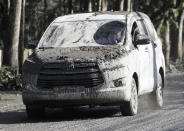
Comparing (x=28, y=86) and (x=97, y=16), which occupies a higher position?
(x=97, y=16)

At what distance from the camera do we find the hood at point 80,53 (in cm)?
1257

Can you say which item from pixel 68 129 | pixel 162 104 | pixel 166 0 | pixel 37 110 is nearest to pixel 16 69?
pixel 162 104

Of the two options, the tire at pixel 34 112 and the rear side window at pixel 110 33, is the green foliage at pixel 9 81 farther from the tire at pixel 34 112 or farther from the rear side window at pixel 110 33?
the tire at pixel 34 112

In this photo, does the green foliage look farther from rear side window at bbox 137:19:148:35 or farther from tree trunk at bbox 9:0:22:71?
rear side window at bbox 137:19:148:35

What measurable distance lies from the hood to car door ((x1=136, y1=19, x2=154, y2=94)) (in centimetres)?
95

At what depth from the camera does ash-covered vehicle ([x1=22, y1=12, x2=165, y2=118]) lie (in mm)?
12461

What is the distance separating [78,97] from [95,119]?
51 cm

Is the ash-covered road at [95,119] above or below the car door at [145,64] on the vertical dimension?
below

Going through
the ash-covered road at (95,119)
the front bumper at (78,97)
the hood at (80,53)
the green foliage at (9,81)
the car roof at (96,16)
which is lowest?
the green foliage at (9,81)

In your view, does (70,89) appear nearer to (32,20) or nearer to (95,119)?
(95,119)

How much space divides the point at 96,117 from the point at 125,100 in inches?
29.3

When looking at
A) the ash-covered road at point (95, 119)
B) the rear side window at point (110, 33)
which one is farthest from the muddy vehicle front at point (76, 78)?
the rear side window at point (110, 33)

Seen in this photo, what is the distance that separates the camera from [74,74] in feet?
40.9

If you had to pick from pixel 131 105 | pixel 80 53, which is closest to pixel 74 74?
pixel 80 53
